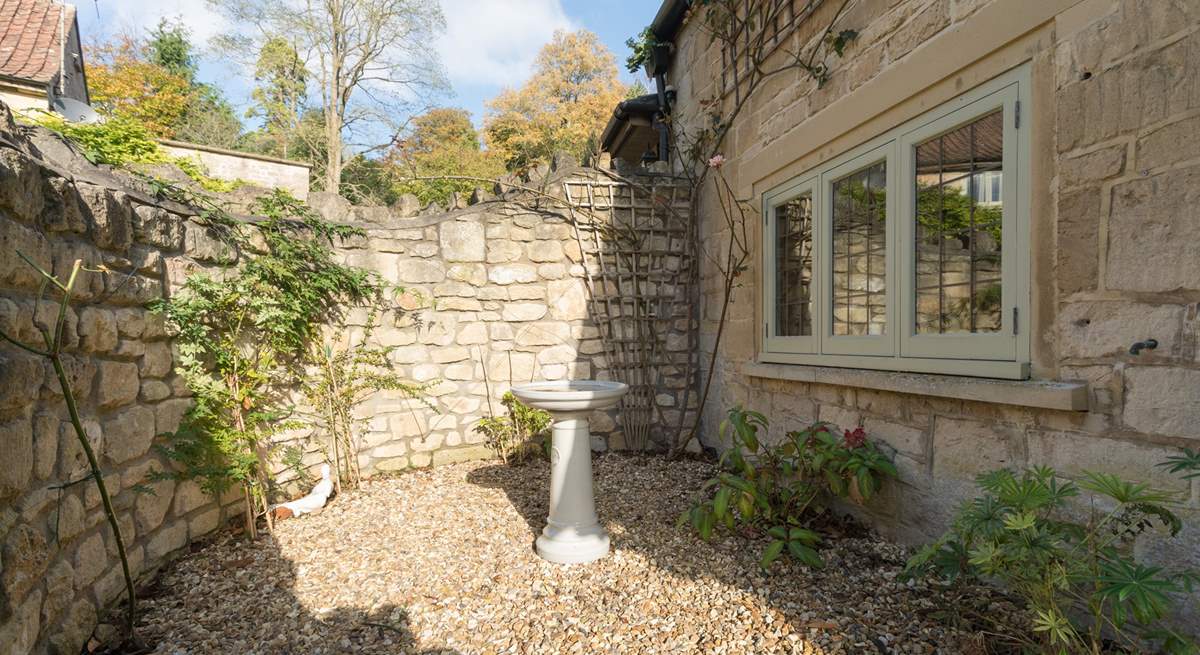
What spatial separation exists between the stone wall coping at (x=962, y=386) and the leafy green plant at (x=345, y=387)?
114 inches

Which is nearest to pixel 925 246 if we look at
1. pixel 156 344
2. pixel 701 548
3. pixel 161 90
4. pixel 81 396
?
pixel 701 548

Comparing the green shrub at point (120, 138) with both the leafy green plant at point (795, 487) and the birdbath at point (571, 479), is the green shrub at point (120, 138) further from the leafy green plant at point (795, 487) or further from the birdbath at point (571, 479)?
the leafy green plant at point (795, 487)

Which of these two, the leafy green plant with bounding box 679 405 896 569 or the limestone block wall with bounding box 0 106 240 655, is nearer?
the limestone block wall with bounding box 0 106 240 655

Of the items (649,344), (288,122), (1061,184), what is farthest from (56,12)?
(1061,184)

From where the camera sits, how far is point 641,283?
16.5 feet

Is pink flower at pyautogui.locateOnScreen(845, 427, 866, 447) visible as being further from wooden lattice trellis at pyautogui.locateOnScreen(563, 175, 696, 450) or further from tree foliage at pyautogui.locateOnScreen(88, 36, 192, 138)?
tree foliage at pyautogui.locateOnScreen(88, 36, 192, 138)

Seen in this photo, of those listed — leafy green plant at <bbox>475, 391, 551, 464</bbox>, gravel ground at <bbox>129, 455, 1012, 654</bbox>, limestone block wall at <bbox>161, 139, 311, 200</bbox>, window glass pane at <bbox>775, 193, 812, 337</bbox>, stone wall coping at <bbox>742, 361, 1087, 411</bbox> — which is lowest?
gravel ground at <bbox>129, 455, 1012, 654</bbox>

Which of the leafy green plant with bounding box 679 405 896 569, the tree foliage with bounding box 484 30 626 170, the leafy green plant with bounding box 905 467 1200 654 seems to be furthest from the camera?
the tree foliage with bounding box 484 30 626 170

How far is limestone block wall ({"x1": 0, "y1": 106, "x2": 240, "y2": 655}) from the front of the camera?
1731mm

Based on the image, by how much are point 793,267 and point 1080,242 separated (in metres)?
1.89

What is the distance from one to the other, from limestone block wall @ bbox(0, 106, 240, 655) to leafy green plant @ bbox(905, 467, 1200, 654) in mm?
2788

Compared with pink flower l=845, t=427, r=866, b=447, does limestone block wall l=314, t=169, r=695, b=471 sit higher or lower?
→ higher

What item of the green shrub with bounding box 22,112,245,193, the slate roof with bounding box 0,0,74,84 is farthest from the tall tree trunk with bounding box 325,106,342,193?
the green shrub with bounding box 22,112,245,193

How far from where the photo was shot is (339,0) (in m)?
12.3
